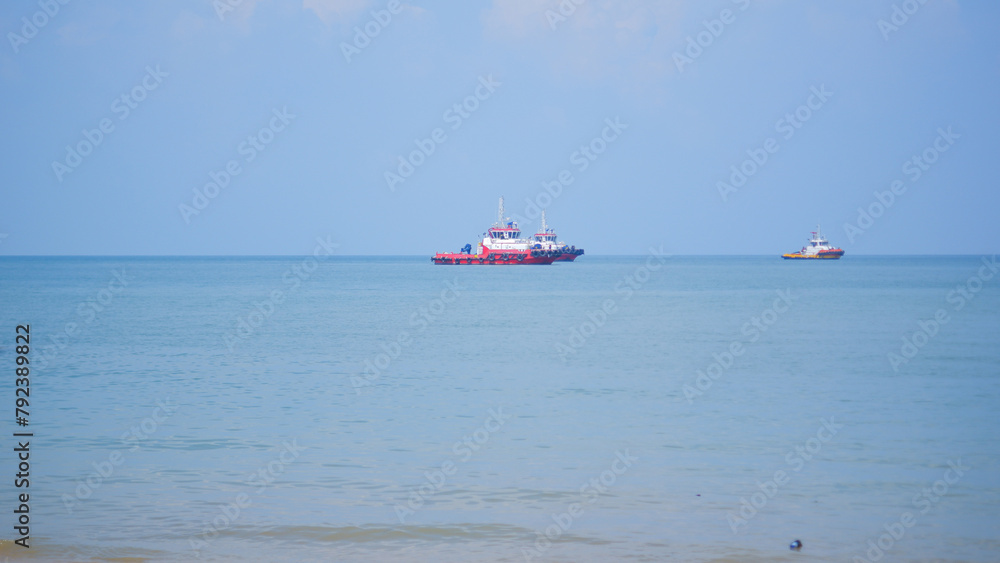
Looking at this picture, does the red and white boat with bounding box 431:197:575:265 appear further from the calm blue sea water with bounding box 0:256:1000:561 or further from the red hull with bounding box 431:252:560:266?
the calm blue sea water with bounding box 0:256:1000:561

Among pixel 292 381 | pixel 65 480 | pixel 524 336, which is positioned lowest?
pixel 65 480

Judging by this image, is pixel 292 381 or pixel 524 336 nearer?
pixel 292 381

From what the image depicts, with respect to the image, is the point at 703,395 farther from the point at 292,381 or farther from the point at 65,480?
the point at 65,480

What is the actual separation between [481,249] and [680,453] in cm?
12504

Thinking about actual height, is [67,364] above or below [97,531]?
above

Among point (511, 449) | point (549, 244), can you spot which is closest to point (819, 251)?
point (549, 244)

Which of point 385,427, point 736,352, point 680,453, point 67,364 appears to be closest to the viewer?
point 680,453

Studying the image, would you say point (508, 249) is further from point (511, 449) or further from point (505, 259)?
point (511, 449)

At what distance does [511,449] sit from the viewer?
46.4ft

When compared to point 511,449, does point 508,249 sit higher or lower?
higher

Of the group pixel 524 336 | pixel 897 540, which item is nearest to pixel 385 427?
pixel 897 540

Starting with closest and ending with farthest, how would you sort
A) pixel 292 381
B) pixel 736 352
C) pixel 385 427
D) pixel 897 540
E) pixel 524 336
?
pixel 897 540 → pixel 385 427 → pixel 292 381 → pixel 736 352 → pixel 524 336

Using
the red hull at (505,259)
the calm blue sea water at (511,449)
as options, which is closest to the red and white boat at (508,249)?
the red hull at (505,259)

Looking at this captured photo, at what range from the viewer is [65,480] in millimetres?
12117
